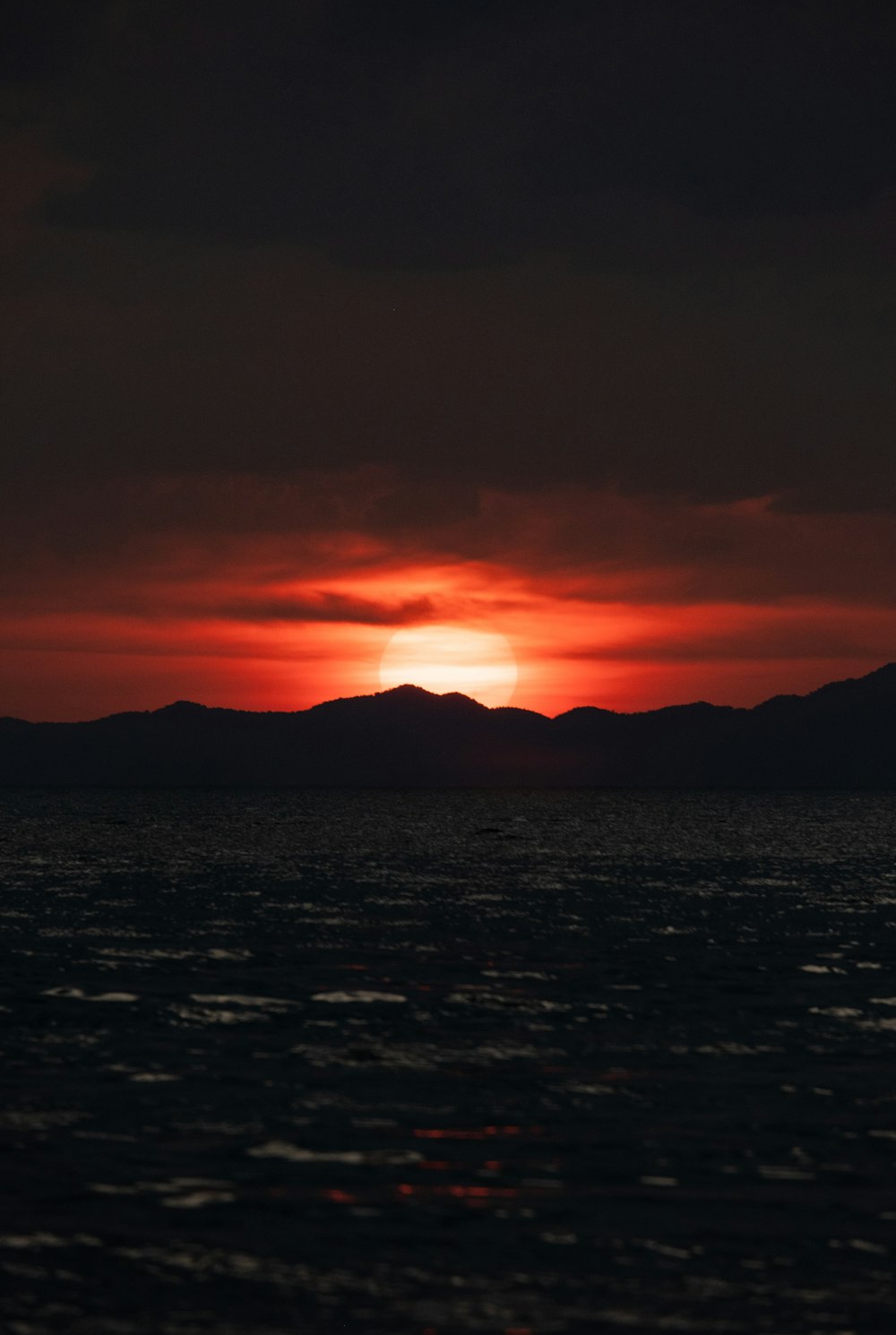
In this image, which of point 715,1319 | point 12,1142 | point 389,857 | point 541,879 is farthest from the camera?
point 389,857

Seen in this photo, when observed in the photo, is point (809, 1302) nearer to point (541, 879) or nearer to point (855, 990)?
point (855, 990)

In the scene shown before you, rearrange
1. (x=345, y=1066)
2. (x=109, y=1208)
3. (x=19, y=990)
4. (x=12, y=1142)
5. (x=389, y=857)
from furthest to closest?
(x=389, y=857) → (x=19, y=990) → (x=345, y=1066) → (x=12, y=1142) → (x=109, y=1208)

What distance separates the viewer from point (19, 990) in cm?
4312

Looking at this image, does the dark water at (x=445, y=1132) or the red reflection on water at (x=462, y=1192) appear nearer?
the dark water at (x=445, y=1132)

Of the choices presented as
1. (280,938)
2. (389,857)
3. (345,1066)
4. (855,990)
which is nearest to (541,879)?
(389,857)

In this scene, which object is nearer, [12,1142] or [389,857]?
[12,1142]

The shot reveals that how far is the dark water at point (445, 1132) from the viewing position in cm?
1706

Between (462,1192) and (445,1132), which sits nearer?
(462,1192)

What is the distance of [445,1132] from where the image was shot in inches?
982

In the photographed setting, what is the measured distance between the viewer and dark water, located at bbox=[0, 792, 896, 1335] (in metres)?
17.1

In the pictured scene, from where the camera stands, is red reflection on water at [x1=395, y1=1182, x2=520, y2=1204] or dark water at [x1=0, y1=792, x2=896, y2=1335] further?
red reflection on water at [x1=395, y1=1182, x2=520, y2=1204]

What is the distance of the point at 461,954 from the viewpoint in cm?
5306

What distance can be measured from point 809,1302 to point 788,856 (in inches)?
4877

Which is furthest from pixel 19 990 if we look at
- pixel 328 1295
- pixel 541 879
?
pixel 541 879
